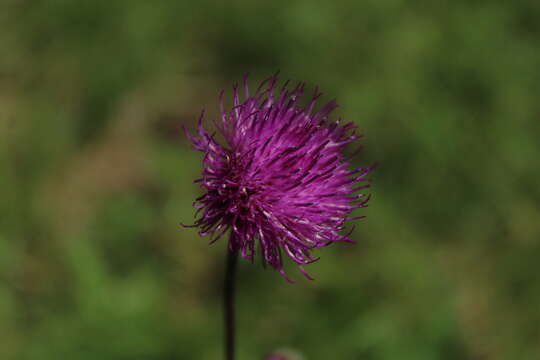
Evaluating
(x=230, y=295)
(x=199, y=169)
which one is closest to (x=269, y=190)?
(x=230, y=295)

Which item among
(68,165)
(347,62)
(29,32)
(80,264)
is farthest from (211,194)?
(29,32)

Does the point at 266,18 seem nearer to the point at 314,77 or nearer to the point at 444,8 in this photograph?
the point at 314,77

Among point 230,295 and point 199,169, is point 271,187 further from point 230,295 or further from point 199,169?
point 199,169

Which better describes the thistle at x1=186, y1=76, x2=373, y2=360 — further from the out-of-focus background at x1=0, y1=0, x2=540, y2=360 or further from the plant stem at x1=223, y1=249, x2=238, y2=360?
the out-of-focus background at x1=0, y1=0, x2=540, y2=360

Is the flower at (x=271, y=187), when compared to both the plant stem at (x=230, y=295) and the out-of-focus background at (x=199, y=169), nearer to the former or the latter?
the plant stem at (x=230, y=295)

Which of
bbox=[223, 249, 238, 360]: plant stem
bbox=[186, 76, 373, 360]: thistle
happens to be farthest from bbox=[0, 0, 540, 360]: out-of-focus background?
bbox=[186, 76, 373, 360]: thistle

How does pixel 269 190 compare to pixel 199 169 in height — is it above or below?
below
